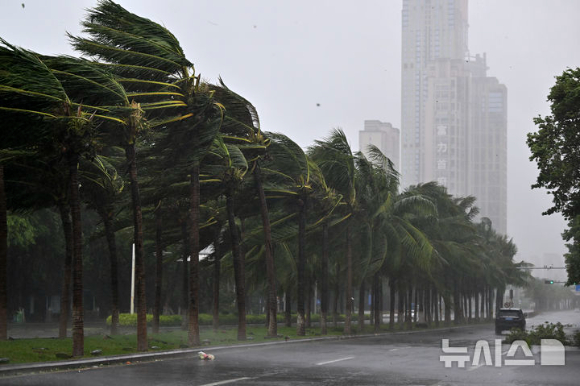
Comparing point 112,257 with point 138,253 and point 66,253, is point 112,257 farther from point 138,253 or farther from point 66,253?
point 138,253

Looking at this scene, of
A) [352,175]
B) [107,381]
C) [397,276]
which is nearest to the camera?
[107,381]

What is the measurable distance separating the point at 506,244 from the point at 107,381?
87.1 metres

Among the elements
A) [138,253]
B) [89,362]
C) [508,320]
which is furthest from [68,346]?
[508,320]

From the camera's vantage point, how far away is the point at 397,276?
50094mm

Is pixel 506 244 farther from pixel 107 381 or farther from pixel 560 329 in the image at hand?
pixel 107 381

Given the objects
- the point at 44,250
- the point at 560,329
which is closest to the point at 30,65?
the point at 560,329

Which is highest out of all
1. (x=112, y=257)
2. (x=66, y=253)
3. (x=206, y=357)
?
(x=66, y=253)

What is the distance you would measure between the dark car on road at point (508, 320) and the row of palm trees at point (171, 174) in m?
6.11

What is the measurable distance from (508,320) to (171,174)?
28.5 metres

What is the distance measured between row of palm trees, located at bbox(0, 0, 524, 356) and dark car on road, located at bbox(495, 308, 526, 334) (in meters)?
6.11

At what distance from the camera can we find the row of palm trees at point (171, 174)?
19.7 m

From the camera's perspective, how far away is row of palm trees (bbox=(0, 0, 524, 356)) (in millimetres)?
19703

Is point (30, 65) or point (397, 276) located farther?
point (397, 276)

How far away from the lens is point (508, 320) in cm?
4738
